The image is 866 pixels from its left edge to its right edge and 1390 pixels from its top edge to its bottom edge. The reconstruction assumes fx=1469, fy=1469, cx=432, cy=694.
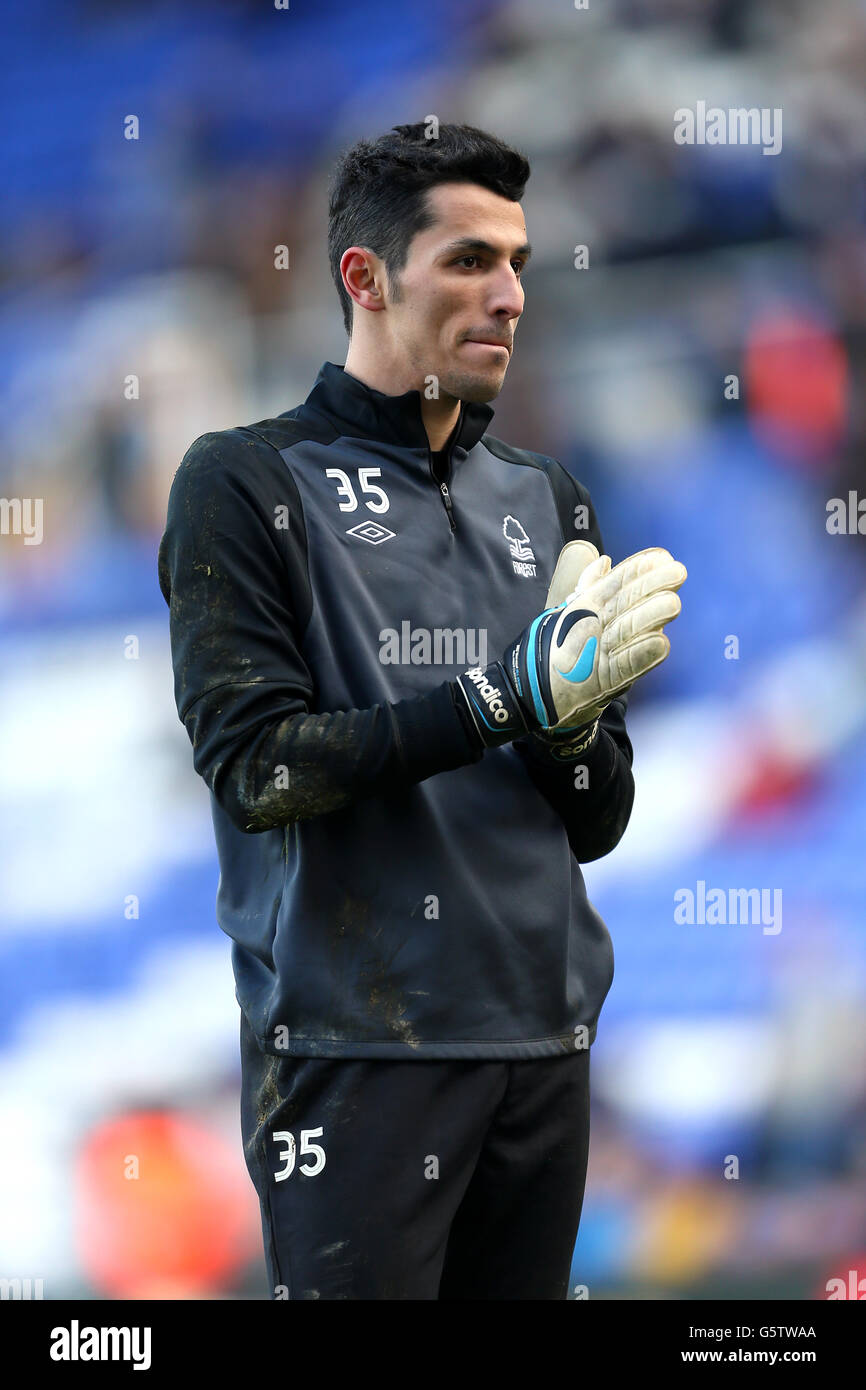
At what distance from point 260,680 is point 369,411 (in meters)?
0.31

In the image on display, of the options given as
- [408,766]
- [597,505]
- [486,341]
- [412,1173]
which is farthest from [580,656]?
[597,505]

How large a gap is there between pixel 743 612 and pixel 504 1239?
4.17 ft

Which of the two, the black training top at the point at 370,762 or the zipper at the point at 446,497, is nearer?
the black training top at the point at 370,762

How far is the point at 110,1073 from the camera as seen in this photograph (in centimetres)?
222

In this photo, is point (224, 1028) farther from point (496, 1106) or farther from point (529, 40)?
point (529, 40)

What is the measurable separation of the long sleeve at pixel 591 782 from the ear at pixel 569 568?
0.42ft

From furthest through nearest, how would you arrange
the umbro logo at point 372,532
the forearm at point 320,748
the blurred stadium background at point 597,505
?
A: the blurred stadium background at point 597,505, the umbro logo at point 372,532, the forearm at point 320,748

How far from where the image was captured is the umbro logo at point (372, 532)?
129 centimetres

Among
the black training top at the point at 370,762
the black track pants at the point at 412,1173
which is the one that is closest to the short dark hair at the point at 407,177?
the black training top at the point at 370,762

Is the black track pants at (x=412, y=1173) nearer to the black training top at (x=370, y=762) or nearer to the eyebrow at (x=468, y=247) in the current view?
the black training top at (x=370, y=762)

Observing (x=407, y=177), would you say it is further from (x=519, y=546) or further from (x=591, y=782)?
(x=591, y=782)

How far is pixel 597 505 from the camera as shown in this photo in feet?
7.59

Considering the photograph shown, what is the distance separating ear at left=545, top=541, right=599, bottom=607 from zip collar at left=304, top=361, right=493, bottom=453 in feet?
0.53

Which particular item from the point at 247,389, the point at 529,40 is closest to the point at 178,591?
the point at 247,389
